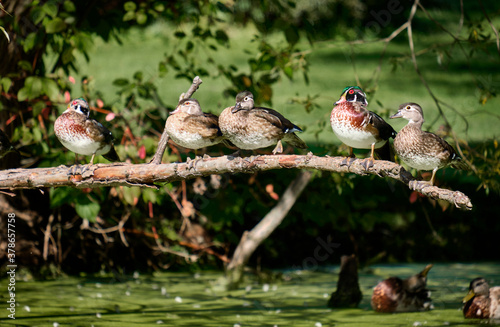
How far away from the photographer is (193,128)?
3.62 m

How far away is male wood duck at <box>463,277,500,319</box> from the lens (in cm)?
446

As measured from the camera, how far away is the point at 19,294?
5.07 m

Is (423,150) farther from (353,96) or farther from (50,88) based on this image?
(50,88)

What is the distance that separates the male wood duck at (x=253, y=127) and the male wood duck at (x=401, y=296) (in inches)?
64.4

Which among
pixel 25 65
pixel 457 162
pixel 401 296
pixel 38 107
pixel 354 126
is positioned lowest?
pixel 401 296

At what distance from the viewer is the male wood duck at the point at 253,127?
345 cm

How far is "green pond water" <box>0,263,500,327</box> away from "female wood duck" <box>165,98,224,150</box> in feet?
4.38

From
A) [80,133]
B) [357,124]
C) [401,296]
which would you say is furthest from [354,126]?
[401,296]

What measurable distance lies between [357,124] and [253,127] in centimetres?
52

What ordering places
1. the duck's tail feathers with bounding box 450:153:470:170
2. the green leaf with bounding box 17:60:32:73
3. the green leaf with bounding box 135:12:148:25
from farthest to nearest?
the green leaf with bounding box 135:12:148:25, the green leaf with bounding box 17:60:32:73, the duck's tail feathers with bounding box 450:153:470:170

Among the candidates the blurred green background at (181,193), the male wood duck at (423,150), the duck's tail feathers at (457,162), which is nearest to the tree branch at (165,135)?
the male wood duck at (423,150)

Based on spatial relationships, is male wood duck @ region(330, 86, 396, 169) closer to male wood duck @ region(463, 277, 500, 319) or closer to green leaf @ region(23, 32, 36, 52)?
male wood duck @ region(463, 277, 500, 319)

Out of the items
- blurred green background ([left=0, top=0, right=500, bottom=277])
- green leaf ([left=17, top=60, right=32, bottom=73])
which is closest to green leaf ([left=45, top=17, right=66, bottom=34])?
blurred green background ([left=0, top=0, right=500, bottom=277])

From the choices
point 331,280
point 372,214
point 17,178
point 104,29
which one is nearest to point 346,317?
point 331,280
